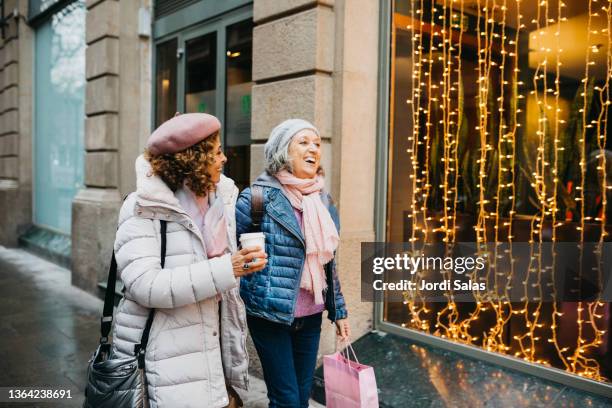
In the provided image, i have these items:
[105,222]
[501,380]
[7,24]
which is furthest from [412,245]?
[7,24]

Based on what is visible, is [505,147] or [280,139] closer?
[280,139]

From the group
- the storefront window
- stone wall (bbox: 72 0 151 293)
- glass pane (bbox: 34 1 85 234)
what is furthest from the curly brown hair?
glass pane (bbox: 34 1 85 234)

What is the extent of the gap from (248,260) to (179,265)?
0.96 feet

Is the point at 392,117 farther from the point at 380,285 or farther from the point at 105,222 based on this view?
the point at 105,222

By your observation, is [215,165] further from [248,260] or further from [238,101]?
[238,101]

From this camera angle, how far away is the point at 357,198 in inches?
182

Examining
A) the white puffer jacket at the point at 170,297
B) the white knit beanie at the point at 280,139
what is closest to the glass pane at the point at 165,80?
the white knit beanie at the point at 280,139

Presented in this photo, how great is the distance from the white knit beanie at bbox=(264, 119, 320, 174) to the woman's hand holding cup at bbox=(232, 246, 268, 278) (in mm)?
888

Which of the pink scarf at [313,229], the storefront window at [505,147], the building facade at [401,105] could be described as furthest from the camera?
the building facade at [401,105]

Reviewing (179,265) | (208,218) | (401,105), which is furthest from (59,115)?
(179,265)

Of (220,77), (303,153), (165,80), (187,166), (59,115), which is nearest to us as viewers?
(187,166)

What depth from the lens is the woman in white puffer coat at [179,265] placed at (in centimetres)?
217

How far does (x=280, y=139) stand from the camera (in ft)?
9.87

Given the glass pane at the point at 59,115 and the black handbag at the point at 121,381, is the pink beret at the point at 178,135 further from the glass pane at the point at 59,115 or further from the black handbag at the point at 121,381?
the glass pane at the point at 59,115
